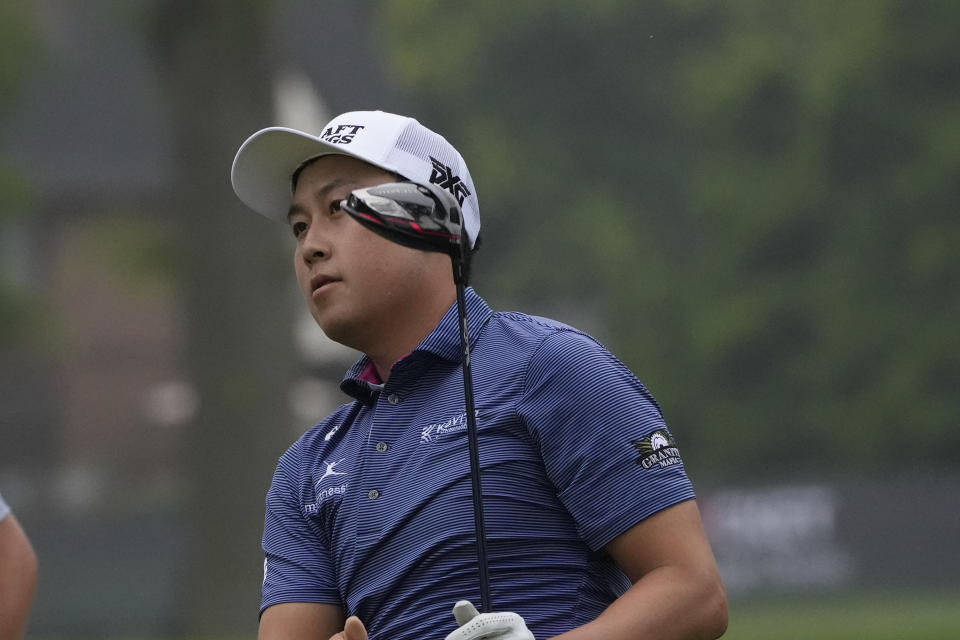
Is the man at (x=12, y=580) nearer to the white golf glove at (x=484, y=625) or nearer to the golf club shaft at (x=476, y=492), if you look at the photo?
the golf club shaft at (x=476, y=492)

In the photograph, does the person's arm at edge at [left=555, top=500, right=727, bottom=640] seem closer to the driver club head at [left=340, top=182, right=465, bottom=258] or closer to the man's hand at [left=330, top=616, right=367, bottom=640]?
the man's hand at [left=330, top=616, right=367, bottom=640]

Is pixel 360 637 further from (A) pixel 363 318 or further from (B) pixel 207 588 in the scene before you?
(B) pixel 207 588

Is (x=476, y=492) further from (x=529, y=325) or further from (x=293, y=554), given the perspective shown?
(x=293, y=554)

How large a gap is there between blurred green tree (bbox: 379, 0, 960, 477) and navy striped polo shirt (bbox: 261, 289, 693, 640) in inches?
996

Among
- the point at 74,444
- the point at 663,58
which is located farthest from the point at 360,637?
the point at 74,444

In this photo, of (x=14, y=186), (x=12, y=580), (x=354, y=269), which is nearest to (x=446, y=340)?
(x=354, y=269)

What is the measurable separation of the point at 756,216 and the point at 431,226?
86.2 ft

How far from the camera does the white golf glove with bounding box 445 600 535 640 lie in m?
2.50

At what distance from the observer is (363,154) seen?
3033mm

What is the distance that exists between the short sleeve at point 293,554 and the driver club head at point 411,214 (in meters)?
0.59

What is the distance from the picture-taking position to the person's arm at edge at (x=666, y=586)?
8.54 feet

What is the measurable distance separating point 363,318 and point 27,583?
1.23 meters

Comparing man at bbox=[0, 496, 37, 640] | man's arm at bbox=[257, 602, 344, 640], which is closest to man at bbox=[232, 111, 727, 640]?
man's arm at bbox=[257, 602, 344, 640]

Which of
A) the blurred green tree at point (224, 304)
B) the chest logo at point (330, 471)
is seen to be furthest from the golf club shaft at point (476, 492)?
the blurred green tree at point (224, 304)
